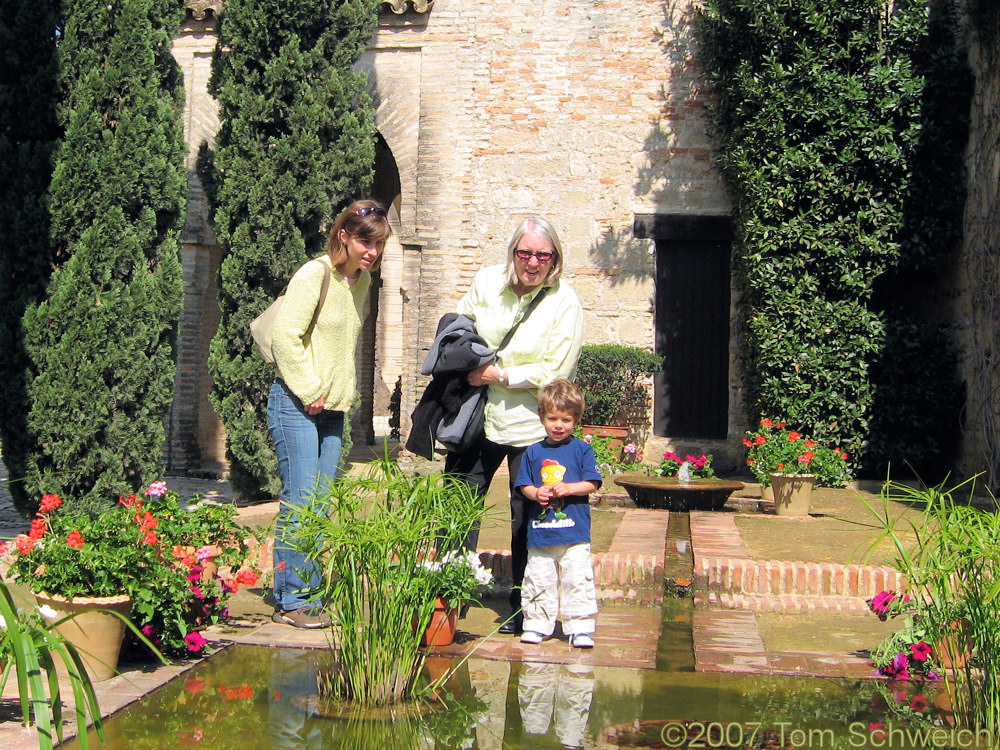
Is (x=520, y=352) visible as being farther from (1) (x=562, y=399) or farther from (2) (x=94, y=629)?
(2) (x=94, y=629)

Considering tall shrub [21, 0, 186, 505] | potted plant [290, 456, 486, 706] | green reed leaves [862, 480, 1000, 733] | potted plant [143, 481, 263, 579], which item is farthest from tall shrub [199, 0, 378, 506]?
green reed leaves [862, 480, 1000, 733]

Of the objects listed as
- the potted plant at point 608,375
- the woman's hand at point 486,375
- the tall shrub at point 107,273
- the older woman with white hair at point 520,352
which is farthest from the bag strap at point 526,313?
the potted plant at point 608,375

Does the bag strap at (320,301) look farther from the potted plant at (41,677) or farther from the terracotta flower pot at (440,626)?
→ the potted plant at (41,677)

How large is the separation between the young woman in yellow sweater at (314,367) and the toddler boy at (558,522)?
95cm

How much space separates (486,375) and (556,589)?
966mm

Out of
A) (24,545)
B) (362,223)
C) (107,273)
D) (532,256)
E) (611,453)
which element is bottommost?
(611,453)

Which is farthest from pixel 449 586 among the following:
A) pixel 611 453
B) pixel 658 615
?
pixel 611 453

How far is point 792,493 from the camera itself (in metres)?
8.03

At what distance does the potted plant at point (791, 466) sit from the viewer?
8000mm

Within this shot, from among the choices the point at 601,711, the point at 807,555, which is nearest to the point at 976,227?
the point at 807,555

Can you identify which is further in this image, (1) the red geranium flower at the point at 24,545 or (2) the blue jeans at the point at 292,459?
(2) the blue jeans at the point at 292,459

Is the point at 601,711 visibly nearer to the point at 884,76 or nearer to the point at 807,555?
the point at 807,555

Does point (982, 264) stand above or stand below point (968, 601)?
above

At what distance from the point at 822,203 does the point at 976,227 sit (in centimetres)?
140
